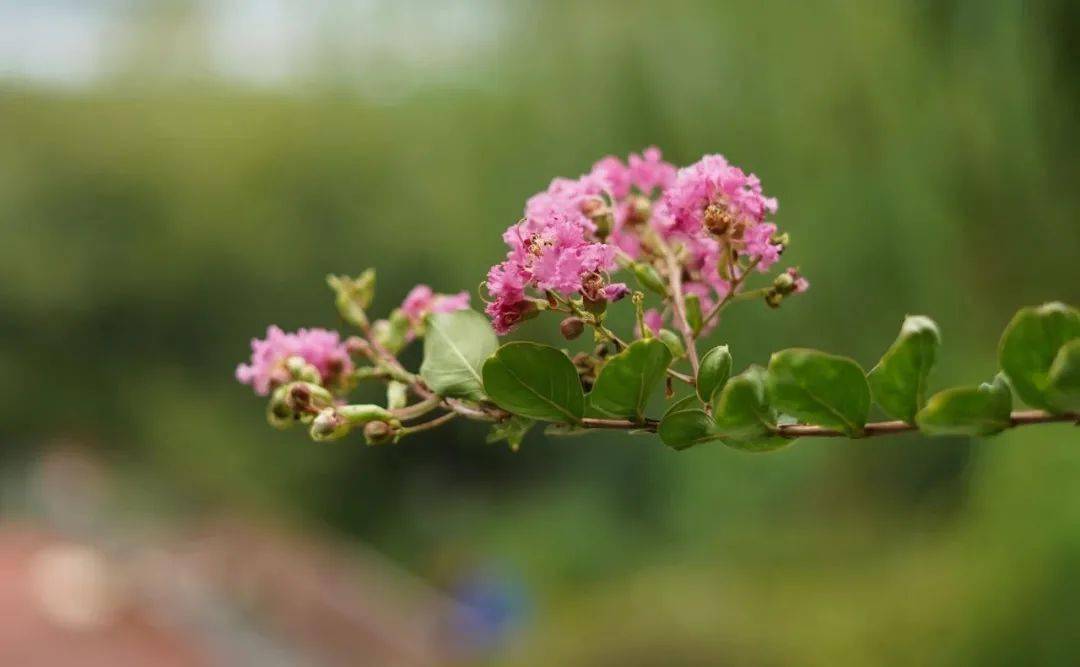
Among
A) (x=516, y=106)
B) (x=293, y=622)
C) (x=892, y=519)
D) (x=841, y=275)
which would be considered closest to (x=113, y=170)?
(x=516, y=106)

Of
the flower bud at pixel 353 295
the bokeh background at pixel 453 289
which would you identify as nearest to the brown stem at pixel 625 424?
the flower bud at pixel 353 295

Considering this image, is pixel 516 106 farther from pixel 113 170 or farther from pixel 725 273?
pixel 725 273

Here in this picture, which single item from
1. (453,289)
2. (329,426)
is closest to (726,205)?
(329,426)

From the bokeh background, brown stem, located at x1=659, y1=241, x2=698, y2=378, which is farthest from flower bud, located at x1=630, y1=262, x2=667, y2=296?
the bokeh background

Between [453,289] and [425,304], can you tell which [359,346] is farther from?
[453,289]

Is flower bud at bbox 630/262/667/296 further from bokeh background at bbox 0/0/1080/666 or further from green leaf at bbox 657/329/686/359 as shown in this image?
bokeh background at bbox 0/0/1080/666

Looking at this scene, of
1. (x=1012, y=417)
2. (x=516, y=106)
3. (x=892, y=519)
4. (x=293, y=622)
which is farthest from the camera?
(x=293, y=622)

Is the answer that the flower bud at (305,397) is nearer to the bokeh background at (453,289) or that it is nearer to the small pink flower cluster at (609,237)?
the small pink flower cluster at (609,237)
